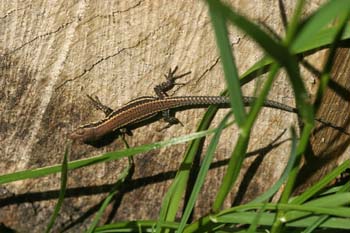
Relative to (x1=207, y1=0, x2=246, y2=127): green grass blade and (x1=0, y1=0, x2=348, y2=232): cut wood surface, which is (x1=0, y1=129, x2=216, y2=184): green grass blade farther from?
(x1=207, y1=0, x2=246, y2=127): green grass blade

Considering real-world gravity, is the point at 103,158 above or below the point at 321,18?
above

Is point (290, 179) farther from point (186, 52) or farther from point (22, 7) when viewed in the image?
point (22, 7)

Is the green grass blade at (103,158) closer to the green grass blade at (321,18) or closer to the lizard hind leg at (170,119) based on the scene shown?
the lizard hind leg at (170,119)

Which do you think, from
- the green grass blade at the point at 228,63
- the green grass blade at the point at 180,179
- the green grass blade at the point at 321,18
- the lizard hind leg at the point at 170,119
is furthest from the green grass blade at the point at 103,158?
the green grass blade at the point at 321,18

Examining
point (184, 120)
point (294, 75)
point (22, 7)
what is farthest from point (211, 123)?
point (294, 75)

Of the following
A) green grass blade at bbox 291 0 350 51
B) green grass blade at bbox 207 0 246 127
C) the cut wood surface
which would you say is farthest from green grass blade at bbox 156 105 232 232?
green grass blade at bbox 291 0 350 51

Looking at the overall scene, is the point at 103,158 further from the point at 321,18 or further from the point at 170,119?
the point at 321,18

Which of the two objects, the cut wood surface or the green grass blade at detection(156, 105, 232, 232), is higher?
the cut wood surface

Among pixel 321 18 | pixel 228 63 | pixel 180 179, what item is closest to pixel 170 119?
pixel 180 179
